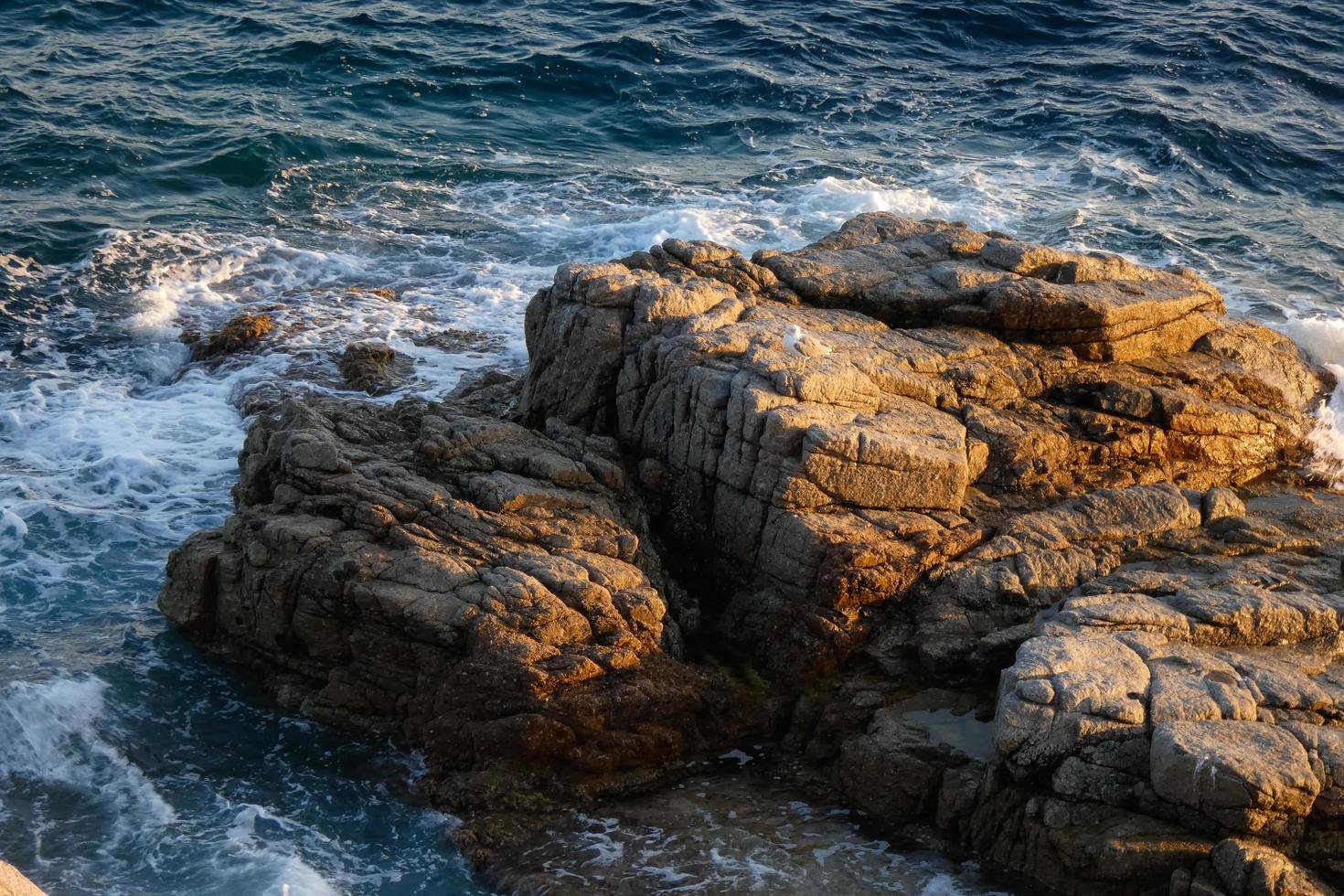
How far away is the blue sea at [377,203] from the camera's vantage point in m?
14.1

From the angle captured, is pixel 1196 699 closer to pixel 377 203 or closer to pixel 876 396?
pixel 876 396

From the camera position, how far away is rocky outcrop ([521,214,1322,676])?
49.2 feet

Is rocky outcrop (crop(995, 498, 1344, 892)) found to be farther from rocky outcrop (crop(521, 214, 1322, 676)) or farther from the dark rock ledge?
rocky outcrop (crop(521, 214, 1322, 676))

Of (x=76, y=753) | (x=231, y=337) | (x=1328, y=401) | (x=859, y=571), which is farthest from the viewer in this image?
(x=231, y=337)

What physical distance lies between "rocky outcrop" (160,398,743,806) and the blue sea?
0.68 m

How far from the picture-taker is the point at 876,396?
52.7 feet

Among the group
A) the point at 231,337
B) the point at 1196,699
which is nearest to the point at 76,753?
the point at 231,337

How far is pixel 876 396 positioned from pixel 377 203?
17554mm

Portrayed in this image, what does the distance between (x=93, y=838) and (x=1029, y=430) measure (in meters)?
11.7

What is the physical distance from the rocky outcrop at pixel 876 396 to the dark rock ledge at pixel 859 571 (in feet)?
0.17

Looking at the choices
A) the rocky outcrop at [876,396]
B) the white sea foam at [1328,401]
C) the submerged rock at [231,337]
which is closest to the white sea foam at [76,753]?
the rocky outcrop at [876,396]

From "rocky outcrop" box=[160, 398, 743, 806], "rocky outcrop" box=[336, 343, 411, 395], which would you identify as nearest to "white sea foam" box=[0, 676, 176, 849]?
"rocky outcrop" box=[160, 398, 743, 806]

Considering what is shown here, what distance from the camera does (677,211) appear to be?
29359 mm

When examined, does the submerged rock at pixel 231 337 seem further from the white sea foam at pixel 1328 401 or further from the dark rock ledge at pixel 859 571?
the white sea foam at pixel 1328 401
